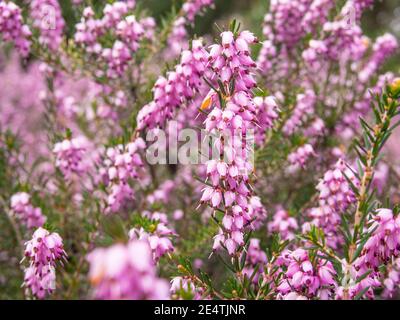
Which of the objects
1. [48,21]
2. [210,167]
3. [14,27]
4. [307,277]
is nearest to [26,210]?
[14,27]

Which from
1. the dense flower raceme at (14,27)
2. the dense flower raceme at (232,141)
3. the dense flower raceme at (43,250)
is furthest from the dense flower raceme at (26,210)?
the dense flower raceme at (232,141)

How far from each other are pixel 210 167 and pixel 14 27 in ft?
6.85

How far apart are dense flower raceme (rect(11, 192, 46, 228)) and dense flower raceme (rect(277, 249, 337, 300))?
179cm

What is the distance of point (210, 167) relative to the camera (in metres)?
1.90

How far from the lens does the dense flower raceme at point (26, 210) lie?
298cm

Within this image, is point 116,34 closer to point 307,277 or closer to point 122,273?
point 307,277

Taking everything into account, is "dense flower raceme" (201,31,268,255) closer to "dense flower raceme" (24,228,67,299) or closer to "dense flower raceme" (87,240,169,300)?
"dense flower raceme" (24,228,67,299)

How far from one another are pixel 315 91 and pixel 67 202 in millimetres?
2270

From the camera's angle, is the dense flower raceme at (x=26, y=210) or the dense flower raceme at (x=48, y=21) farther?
the dense flower raceme at (x=48, y=21)

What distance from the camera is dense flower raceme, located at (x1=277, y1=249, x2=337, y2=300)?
1869 mm

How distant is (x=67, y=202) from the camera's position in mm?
3828

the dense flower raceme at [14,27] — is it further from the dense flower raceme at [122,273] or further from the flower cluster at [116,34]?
the dense flower raceme at [122,273]

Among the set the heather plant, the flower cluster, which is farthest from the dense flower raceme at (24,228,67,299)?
the flower cluster
